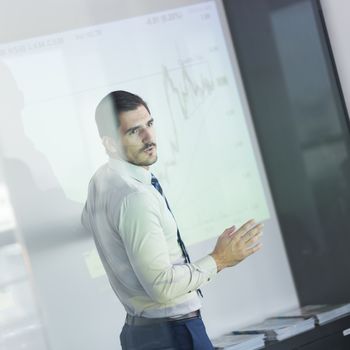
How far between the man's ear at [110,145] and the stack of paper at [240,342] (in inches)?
32.5

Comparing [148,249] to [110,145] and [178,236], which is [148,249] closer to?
[178,236]

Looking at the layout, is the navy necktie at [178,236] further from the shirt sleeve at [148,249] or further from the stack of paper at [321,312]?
the stack of paper at [321,312]

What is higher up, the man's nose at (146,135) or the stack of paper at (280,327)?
the man's nose at (146,135)

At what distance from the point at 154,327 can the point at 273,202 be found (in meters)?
0.83

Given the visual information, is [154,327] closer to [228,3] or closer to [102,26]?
[102,26]

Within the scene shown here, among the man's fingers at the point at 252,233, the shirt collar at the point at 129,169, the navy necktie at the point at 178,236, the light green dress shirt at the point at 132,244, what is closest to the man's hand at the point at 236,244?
the man's fingers at the point at 252,233

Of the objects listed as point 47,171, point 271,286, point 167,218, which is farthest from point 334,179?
point 47,171

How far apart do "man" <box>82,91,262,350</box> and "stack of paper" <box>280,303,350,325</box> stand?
51 centimetres

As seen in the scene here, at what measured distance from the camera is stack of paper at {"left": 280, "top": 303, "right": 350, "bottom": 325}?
10.2ft

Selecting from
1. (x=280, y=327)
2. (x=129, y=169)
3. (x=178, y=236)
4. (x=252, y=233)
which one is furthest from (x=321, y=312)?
(x=129, y=169)

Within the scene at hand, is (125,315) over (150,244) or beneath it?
beneath

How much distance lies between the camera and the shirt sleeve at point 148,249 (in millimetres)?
2691

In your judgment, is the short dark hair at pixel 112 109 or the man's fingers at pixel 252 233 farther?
the man's fingers at pixel 252 233

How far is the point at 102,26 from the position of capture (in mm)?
2865
